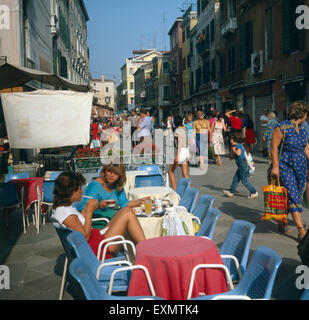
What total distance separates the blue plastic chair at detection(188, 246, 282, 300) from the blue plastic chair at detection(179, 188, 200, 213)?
7.60ft

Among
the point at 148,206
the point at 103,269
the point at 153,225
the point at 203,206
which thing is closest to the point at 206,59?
the point at 203,206

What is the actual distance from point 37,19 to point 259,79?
10.9 m

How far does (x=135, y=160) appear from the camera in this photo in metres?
7.89

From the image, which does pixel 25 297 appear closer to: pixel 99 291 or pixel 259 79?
pixel 99 291

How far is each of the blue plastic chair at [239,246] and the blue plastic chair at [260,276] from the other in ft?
1.39

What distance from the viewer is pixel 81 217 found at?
13.5ft

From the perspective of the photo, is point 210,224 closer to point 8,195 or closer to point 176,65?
point 8,195

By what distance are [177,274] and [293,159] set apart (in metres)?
3.18

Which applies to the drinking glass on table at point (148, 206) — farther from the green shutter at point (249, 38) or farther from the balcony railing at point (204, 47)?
the balcony railing at point (204, 47)

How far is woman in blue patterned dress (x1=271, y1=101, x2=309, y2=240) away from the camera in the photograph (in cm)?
546

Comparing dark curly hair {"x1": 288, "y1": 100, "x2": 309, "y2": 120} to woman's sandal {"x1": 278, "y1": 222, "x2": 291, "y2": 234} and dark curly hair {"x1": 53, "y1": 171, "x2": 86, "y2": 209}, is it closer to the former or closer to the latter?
woman's sandal {"x1": 278, "y1": 222, "x2": 291, "y2": 234}

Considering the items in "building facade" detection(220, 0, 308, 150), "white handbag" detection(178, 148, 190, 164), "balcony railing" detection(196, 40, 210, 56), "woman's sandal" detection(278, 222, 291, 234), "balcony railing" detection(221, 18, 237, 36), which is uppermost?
"balcony railing" detection(196, 40, 210, 56)

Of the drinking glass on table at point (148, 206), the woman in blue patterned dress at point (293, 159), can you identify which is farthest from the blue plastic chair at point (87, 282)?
the woman in blue patterned dress at point (293, 159)

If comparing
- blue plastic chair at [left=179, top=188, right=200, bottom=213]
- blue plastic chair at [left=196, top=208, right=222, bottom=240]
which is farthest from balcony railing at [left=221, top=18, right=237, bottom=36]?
blue plastic chair at [left=196, top=208, right=222, bottom=240]
